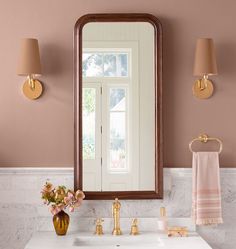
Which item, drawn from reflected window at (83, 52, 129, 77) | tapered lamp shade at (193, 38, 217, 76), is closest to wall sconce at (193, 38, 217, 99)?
tapered lamp shade at (193, 38, 217, 76)

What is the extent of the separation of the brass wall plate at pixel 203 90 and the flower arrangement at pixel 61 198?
0.82 meters

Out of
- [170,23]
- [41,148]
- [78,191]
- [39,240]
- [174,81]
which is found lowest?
[39,240]

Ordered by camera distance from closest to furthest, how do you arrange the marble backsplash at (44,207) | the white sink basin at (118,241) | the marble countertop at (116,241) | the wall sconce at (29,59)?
the marble countertop at (116,241) → the white sink basin at (118,241) → the wall sconce at (29,59) → the marble backsplash at (44,207)

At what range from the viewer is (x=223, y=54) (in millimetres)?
3273

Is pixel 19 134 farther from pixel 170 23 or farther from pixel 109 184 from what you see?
pixel 170 23

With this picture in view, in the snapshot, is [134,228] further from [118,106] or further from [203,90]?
[203,90]

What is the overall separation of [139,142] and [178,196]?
36 cm

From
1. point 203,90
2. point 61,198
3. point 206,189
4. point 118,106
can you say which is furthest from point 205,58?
point 61,198

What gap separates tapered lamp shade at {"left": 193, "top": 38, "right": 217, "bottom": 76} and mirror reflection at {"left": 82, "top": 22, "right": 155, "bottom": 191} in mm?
243

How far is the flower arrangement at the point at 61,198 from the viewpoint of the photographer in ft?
10.1

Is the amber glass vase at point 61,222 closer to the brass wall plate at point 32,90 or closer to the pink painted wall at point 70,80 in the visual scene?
the pink painted wall at point 70,80

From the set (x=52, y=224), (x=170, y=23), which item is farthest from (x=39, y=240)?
(x=170, y=23)

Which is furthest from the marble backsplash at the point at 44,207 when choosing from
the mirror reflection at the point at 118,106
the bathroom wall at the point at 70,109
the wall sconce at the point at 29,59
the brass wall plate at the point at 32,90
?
the wall sconce at the point at 29,59

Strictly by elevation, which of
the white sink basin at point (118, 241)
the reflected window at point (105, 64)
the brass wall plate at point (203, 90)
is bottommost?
the white sink basin at point (118, 241)
